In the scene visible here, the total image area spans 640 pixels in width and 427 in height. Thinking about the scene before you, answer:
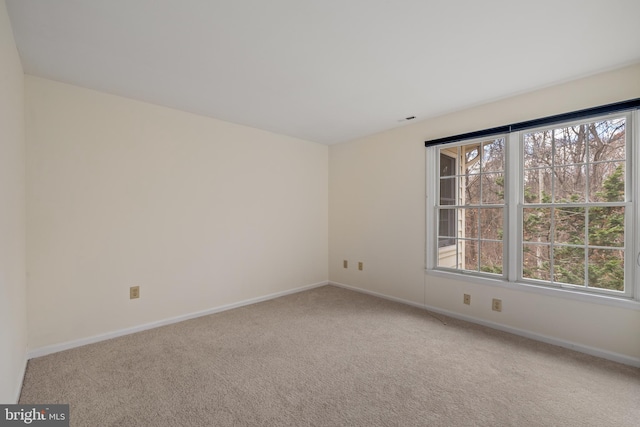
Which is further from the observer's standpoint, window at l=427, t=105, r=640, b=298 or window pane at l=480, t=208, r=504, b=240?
window pane at l=480, t=208, r=504, b=240

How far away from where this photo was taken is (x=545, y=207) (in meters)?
2.78

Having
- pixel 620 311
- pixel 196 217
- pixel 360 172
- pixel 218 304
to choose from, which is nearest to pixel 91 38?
pixel 196 217

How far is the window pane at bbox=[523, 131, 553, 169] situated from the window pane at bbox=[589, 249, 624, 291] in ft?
2.98

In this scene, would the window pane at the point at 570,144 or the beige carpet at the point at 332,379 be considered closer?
the beige carpet at the point at 332,379

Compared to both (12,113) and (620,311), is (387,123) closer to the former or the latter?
(620,311)

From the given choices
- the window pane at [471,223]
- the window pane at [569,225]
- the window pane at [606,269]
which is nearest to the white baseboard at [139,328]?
the window pane at [471,223]

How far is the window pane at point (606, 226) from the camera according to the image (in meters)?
2.42

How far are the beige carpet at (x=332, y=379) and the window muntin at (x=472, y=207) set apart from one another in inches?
30.6

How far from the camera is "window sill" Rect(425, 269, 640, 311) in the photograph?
7.63ft

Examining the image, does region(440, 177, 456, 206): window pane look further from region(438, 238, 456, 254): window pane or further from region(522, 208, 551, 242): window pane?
region(522, 208, 551, 242): window pane

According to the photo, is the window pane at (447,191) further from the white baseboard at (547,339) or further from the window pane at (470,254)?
the white baseboard at (547,339)

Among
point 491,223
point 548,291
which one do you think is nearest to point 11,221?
point 491,223

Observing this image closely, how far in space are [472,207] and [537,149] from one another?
83 cm

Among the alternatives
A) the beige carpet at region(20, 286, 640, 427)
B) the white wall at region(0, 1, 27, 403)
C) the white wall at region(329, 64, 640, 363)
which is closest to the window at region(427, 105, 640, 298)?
the white wall at region(329, 64, 640, 363)
